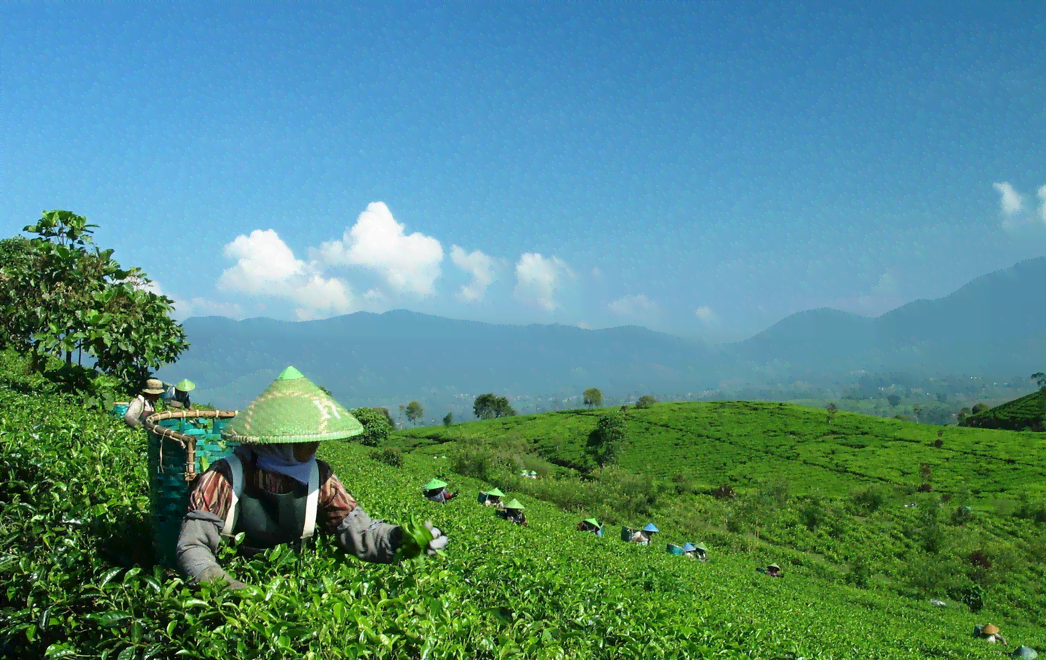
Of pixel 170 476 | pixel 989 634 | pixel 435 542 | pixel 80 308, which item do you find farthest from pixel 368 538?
pixel 989 634

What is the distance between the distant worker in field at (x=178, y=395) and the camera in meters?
8.60

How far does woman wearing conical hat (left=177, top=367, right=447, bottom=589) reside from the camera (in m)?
3.05

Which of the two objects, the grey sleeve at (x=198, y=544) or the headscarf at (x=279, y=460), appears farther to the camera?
the headscarf at (x=279, y=460)

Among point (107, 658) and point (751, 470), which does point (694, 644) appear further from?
point (751, 470)

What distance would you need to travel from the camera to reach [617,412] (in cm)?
9569

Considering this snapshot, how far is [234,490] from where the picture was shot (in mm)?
3066

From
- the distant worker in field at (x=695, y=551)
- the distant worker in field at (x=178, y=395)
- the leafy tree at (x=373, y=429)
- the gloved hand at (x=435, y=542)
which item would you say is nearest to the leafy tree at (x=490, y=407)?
the leafy tree at (x=373, y=429)

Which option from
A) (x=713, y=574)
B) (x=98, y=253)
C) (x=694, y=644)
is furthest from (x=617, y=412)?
(x=694, y=644)

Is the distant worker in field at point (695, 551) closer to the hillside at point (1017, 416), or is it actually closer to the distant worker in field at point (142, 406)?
the distant worker in field at point (142, 406)

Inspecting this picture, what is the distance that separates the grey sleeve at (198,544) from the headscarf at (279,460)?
33cm

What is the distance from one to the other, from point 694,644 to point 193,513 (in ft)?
12.8

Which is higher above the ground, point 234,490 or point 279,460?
point 279,460

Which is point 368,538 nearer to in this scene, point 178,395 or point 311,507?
point 311,507

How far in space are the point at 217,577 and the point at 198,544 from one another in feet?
0.86
